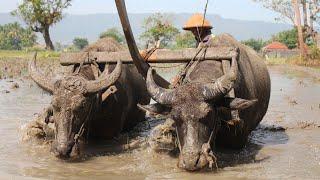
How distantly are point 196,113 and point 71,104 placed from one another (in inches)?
59.9

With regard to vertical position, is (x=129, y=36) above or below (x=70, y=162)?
above

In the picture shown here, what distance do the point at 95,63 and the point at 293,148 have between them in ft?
9.87

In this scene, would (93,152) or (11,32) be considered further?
(11,32)

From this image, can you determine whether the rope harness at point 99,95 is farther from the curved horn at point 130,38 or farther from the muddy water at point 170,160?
the curved horn at point 130,38

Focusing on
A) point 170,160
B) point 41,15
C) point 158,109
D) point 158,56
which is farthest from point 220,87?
point 41,15

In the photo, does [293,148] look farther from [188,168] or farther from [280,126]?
[188,168]

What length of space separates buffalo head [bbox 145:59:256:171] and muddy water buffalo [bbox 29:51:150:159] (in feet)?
3.24

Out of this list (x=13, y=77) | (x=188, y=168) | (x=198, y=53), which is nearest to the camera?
(x=188, y=168)

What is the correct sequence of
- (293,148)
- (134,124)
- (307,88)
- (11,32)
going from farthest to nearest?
(11,32) → (307,88) → (134,124) → (293,148)

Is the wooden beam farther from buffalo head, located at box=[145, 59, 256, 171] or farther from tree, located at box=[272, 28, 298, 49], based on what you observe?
tree, located at box=[272, 28, 298, 49]

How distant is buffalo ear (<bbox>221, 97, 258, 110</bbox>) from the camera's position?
539 cm

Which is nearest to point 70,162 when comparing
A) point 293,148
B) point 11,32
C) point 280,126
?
point 293,148

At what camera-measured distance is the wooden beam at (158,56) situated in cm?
630

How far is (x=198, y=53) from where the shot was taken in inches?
256
